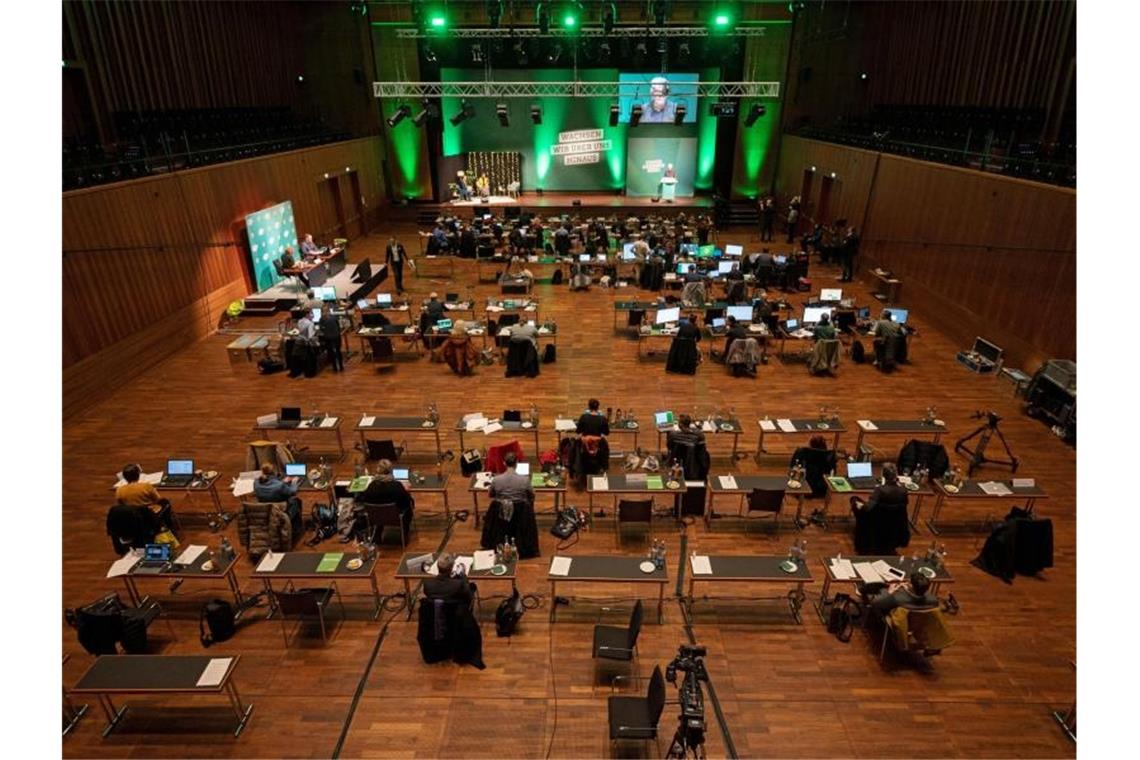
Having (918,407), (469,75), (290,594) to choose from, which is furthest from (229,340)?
(469,75)

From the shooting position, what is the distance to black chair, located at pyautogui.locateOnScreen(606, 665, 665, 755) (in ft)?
16.4

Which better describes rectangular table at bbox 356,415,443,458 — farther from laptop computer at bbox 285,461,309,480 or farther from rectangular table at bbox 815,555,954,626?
rectangular table at bbox 815,555,954,626

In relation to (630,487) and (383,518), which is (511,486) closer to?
(630,487)

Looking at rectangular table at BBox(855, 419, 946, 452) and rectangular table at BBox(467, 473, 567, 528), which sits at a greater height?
rectangular table at BBox(855, 419, 946, 452)

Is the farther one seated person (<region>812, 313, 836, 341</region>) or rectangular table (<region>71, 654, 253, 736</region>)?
seated person (<region>812, 313, 836, 341</region>)

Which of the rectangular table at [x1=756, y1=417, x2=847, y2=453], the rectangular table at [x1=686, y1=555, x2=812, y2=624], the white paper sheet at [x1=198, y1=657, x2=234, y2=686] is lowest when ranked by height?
the white paper sheet at [x1=198, y1=657, x2=234, y2=686]

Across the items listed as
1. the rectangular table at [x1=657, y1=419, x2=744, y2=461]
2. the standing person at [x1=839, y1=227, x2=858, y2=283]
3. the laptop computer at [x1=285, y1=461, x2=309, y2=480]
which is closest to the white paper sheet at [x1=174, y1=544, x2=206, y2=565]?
the laptop computer at [x1=285, y1=461, x2=309, y2=480]

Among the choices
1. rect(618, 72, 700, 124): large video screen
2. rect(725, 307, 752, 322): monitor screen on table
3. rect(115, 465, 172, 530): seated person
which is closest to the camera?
rect(115, 465, 172, 530): seated person

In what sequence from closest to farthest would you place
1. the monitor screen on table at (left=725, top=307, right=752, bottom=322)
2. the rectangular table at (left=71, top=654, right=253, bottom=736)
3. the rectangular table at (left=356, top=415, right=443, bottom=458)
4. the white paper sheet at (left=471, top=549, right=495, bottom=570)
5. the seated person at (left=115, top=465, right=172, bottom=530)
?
the rectangular table at (left=71, top=654, right=253, bottom=736), the white paper sheet at (left=471, top=549, right=495, bottom=570), the seated person at (left=115, top=465, right=172, bottom=530), the rectangular table at (left=356, top=415, right=443, bottom=458), the monitor screen on table at (left=725, top=307, right=752, bottom=322)

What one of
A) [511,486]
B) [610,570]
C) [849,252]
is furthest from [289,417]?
[849,252]

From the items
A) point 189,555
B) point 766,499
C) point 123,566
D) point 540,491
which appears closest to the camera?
point 123,566

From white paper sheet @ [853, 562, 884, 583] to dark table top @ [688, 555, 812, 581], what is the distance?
0.54m

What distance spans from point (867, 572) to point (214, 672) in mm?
6365

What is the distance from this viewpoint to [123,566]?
6.63m
